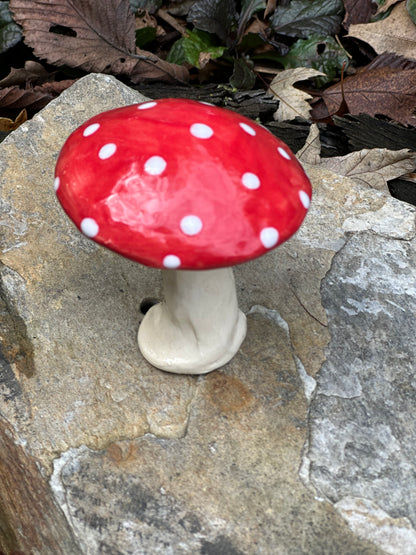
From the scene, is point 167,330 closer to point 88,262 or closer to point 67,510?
point 88,262

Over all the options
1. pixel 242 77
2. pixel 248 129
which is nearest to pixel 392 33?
pixel 242 77

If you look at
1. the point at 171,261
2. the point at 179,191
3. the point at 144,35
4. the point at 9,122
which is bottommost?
the point at 9,122

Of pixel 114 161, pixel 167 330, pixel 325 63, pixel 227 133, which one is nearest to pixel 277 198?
pixel 227 133

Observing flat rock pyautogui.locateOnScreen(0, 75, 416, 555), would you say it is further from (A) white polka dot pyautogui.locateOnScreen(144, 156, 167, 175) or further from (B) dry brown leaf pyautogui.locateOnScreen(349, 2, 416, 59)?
(B) dry brown leaf pyautogui.locateOnScreen(349, 2, 416, 59)

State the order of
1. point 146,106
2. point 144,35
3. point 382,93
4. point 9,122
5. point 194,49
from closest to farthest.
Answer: point 146,106 < point 9,122 < point 382,93 < point 194,49 < point 144,35

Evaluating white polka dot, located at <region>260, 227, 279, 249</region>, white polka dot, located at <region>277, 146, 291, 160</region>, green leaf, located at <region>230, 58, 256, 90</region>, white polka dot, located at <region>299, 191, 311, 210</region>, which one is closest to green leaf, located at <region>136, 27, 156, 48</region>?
green leaf, located at <region>230, 58, 256, 90</region>

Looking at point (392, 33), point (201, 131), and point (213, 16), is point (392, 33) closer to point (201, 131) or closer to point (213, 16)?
point (213, 16)
